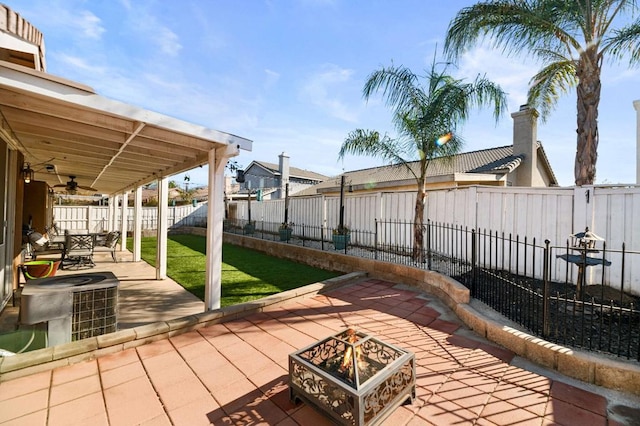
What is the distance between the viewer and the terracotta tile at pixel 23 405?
84.1 inches

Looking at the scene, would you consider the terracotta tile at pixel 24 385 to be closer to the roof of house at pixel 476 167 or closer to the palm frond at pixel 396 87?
the palm frond at pixel 396 87

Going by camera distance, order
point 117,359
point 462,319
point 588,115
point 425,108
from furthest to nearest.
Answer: point 425,108
point 588,115
point 462,319
point 117,359

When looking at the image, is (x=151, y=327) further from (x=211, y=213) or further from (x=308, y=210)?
(x=308, y=210)

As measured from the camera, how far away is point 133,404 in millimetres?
2268

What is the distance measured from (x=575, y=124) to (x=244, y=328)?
25.1ft

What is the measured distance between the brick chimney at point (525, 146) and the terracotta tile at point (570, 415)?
1139cm

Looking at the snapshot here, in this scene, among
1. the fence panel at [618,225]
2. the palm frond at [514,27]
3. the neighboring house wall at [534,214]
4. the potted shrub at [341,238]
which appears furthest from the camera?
the potted shrub at [341,238]

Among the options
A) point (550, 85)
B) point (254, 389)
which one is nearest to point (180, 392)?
point (254, 389)

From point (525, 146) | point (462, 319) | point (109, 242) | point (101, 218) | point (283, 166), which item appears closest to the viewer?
point (462, 319)

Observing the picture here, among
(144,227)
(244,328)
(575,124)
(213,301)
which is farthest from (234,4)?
(144,227)

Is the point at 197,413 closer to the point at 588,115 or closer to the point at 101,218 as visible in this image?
the point at 588,115

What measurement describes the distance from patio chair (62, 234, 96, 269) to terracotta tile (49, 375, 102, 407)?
629 cm

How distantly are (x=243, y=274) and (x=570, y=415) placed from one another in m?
6.28

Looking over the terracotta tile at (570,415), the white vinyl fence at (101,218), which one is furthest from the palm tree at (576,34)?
the white vinyl fence at (101,218)
